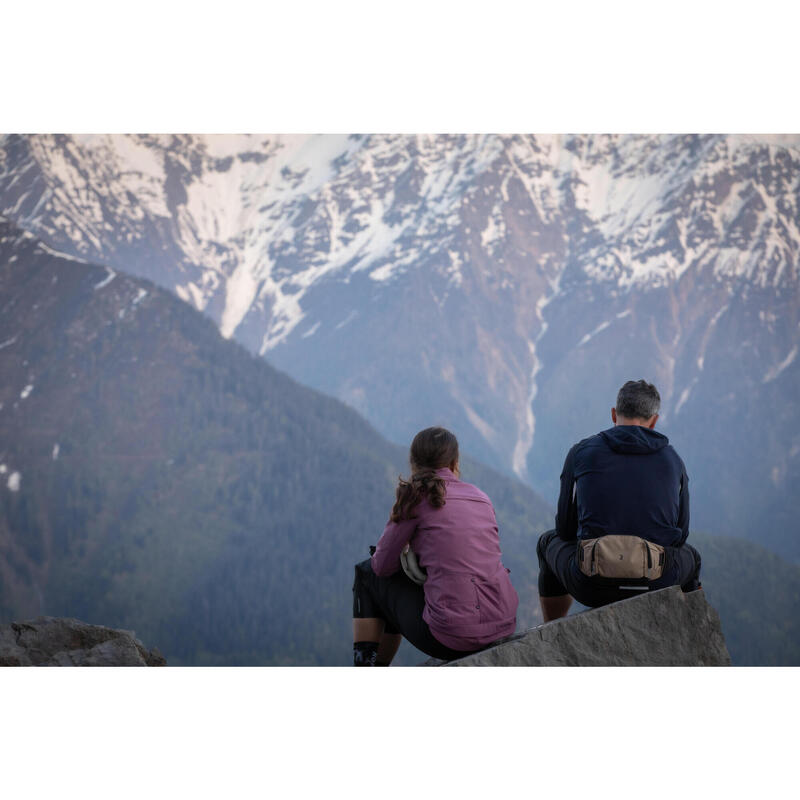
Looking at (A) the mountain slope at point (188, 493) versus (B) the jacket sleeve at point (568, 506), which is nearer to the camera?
(B) the jacket sleeve at point (568, 506)

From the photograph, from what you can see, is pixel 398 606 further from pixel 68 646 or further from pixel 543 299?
pixel 543 299

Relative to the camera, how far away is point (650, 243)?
18388 cm

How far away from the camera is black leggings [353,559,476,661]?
396cm

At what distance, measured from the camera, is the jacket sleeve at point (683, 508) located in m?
4.19

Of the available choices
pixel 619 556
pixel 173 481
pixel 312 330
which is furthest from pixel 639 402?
pixel 312 330

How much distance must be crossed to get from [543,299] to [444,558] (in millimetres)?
187919

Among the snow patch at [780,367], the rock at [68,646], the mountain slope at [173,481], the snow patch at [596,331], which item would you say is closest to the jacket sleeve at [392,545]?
the rock at [68,646]

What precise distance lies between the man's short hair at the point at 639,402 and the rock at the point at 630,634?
783 mm

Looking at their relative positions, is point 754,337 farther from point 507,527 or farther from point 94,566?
point 94,566

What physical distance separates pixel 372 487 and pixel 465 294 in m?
99.0

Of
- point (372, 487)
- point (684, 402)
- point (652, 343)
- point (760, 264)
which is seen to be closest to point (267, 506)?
point (372, 487)

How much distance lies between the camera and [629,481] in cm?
405

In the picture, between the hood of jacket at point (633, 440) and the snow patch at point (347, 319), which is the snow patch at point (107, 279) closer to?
the snow patch at point (347, 319)

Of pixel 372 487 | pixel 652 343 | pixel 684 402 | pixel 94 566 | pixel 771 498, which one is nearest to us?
pixel 94 566
